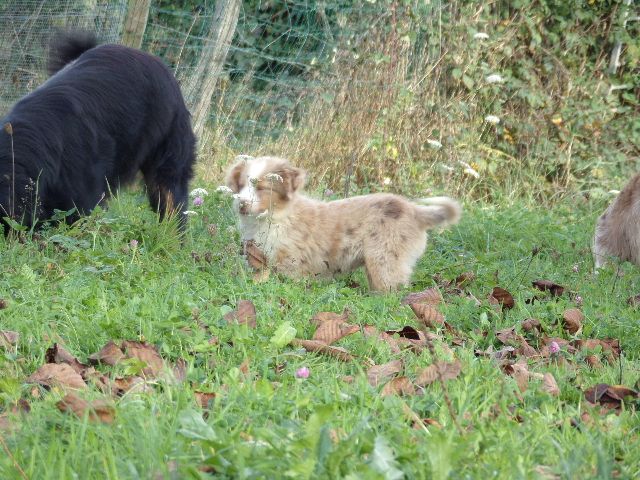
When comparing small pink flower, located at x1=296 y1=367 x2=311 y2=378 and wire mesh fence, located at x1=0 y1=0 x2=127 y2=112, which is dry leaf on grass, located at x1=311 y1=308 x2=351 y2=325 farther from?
wire mesh fence, located at x1=0 y1=0 x2=127 y2=112

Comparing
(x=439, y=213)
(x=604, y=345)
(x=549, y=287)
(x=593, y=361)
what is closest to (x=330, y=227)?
(x=439, y=213)

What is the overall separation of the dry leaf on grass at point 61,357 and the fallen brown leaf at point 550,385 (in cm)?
144

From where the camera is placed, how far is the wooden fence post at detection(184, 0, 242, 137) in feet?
24.9

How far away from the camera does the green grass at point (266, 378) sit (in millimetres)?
1893

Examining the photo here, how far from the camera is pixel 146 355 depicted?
278 centimetres

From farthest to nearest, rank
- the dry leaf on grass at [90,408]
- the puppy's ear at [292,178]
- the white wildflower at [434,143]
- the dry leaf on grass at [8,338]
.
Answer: the white wildflower at [434,143] → the puppy's ear at [292,178] → the dry leaf on grass at [8,338] → the dry leaf on grass at [90,408]

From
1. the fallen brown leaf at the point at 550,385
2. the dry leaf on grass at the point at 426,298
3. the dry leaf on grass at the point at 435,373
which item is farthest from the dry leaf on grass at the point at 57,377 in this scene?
the dry leaf on grass at the point at 426,298

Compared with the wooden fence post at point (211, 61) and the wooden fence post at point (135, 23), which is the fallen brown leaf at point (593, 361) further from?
the wooden fence post at point (211, 61)

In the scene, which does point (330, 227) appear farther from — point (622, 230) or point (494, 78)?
point (494, 78)

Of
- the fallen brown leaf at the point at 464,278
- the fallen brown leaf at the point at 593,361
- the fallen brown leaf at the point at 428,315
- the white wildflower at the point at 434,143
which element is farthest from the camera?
the white wildflower at the point at 434,143

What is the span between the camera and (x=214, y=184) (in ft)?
24.1

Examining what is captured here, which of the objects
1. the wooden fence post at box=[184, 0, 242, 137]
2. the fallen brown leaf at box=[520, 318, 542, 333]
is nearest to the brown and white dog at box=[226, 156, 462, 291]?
the fallen brown leaf at box=[520, 318, 542, 333]

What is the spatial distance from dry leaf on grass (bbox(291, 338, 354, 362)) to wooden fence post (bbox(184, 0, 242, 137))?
482 cm

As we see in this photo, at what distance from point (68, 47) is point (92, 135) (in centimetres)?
109
